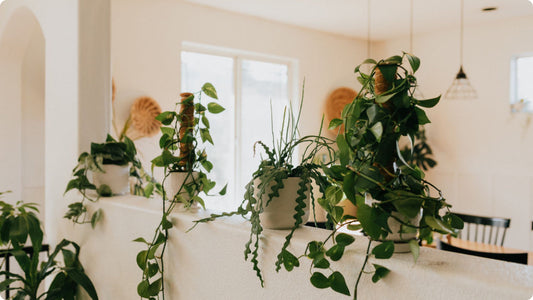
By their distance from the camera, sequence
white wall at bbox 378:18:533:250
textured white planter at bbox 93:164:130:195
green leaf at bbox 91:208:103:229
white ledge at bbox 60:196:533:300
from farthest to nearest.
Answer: white wall at bbox 378:18:533:250 < textured white planter at bbox 93:164:130:195 < green leaf at bbox 91:208:103:229 < white ledge at bbox 60:196:533:300

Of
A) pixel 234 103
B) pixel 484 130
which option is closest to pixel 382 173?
pixel 234 103

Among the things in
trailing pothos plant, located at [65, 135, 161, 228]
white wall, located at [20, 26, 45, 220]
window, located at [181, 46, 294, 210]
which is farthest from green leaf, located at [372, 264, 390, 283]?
window, located at [181, 46, 294, 210]

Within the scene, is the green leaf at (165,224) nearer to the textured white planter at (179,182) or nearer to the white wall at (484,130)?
the textured white planter at (179,182)

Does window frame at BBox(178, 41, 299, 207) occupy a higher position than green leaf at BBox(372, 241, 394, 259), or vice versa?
window frame at BBox(178, 41, 299, 207)

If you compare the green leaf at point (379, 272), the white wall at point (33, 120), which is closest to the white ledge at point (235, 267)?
the green leaf at point (379, 272)

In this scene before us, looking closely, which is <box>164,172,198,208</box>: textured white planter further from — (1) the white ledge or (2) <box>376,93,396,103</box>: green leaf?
(2) <box>376,93,396,103</box>: green leaf

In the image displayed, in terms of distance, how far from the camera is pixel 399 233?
30.5 inches

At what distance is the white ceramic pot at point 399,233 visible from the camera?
76 cm

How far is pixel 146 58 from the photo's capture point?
164 inches

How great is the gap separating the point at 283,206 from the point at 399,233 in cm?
31

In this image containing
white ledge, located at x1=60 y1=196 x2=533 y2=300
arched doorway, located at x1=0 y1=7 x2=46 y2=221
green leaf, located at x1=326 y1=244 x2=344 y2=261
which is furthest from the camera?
arched doorway, located at x1=0 y1=7 x2=46 y2=221

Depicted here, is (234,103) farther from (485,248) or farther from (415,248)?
(415,248)

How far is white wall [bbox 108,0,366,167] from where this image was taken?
4.04 metres

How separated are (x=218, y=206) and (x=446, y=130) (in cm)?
A: 295
